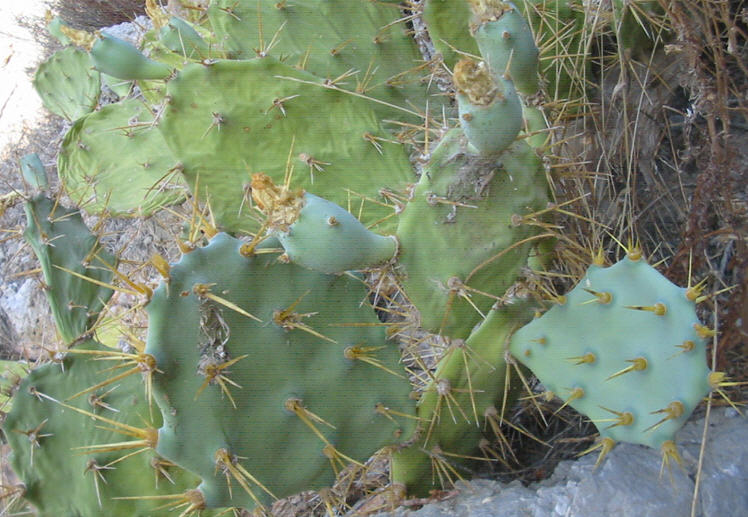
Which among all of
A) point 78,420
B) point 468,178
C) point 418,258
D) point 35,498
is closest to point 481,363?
point 418,258

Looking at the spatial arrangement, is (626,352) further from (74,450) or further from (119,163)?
(119,163)

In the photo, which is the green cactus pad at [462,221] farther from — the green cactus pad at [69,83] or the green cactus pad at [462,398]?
the green cactus pad at [69,83]

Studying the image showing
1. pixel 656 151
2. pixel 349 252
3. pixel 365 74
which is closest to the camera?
pixel 349 252

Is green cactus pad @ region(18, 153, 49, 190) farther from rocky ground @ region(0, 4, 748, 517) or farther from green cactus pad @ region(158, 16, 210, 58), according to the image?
rocky ground @ region(0, 4, 748, 517)

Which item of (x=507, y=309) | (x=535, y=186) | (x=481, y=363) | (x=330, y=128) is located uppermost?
(x=535, y=186)

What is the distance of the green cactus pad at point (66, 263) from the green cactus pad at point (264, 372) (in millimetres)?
479

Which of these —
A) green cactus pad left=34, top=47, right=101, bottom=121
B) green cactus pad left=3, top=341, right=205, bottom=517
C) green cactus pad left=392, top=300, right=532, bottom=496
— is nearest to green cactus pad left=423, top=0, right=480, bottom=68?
green cactus pad left=392, top=300, right=532, bottom=496

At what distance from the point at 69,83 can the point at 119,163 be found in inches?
33.0

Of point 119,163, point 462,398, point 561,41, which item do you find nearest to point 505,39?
point 561,41

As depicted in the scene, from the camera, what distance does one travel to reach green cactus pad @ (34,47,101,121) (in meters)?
2.79

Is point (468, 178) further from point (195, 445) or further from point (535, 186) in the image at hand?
point (195, 445)

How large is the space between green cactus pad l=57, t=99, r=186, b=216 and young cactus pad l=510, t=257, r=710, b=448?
1224 millimetres

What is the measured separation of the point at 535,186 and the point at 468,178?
13cm

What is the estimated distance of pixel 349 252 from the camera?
1079 millimetres
